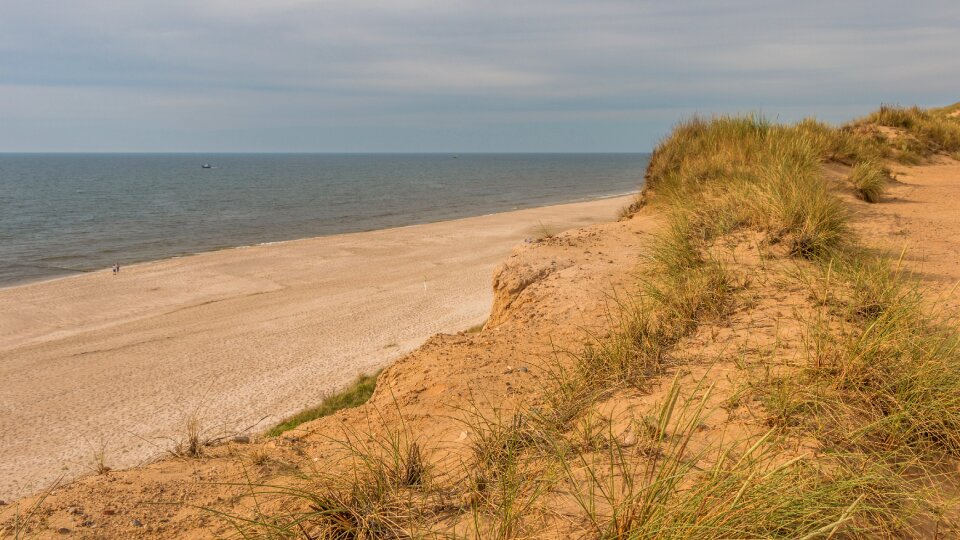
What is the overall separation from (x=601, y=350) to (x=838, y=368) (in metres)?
1.72

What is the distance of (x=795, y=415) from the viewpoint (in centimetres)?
341

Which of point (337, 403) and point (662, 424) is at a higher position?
point (662, 424)

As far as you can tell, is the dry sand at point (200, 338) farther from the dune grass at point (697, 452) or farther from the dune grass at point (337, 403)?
the dune grass at point (697, 452)

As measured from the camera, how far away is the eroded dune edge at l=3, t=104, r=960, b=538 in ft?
9.12

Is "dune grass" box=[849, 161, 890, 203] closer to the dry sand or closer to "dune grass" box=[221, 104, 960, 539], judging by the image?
"dune grass" box=[221, 104, 960, 539]

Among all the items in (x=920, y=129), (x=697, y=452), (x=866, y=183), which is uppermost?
(x=920, y=129)

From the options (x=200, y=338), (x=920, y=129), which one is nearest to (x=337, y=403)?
(x=200, y=338)

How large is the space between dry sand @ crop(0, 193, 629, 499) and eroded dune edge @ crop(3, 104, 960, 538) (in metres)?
4.28

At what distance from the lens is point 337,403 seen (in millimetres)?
9672

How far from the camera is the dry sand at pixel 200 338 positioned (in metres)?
9.70

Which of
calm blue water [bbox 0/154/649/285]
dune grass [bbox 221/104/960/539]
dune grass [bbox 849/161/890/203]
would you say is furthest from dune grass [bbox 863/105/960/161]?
calm blue water [bbox 0/154/649/285]

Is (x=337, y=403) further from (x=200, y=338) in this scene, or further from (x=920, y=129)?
(x=920, y=129)

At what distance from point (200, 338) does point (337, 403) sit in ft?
20.9

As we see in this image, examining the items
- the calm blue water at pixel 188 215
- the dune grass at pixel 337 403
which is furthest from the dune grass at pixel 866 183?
the calm blue water at pixel 188 215
